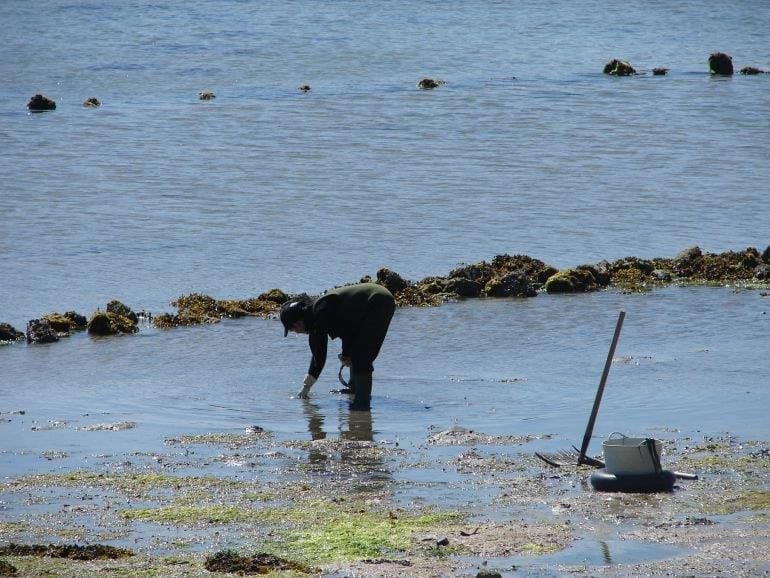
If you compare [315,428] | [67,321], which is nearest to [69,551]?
[315,428]

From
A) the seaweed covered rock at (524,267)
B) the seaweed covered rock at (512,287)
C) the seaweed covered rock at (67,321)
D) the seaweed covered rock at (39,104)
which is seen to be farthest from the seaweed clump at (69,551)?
the seaweed covered rock at (39,104)

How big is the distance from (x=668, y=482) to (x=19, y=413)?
16.4 ft

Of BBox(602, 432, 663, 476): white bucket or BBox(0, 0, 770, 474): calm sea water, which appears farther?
BBox(0, 0, 770, 474): calm sea water

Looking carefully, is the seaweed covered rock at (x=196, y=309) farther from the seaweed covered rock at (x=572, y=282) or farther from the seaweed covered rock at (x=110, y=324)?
the seaweed covered rock at (x=572, y=282)

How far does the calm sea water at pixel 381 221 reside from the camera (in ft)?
35.9

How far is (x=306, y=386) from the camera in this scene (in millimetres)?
11000

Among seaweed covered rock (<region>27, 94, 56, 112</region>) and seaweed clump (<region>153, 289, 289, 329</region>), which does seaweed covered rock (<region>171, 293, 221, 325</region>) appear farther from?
seaweed covered rock (<region>27, 94, 56, 112</region>)

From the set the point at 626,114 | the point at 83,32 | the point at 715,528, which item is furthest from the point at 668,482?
the point at 83,32

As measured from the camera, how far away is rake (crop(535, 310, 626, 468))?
8.64 meters

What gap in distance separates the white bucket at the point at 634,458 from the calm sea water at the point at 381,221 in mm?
1298

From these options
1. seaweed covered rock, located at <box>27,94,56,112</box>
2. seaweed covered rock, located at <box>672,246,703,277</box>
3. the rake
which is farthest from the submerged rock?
the rake

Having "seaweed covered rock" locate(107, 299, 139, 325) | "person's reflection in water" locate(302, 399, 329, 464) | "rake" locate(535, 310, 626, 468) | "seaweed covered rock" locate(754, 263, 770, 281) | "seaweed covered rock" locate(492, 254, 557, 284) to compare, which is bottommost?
"seaweed covered rock" locate(754, 263, 770, 281)

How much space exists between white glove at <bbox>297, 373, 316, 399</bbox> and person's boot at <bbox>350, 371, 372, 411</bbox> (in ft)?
1.10

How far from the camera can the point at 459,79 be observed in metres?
41.5
